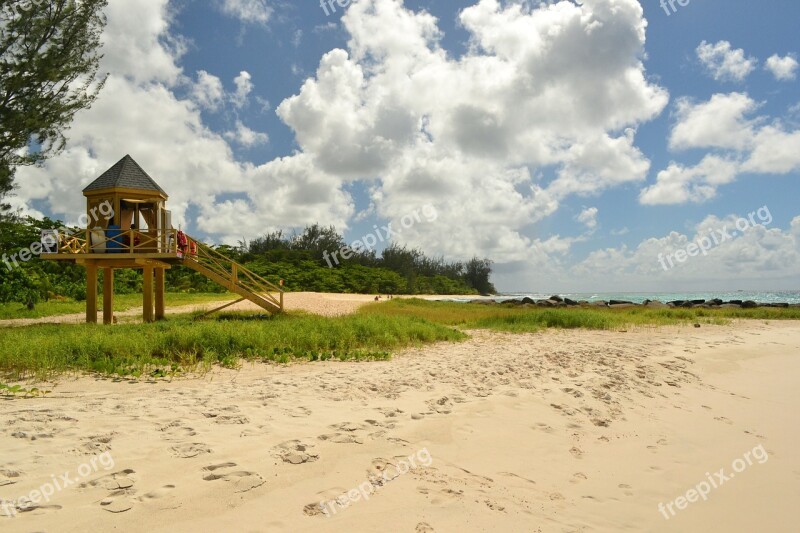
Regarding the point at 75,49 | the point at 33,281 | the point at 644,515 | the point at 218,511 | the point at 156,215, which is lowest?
the point at 644,515

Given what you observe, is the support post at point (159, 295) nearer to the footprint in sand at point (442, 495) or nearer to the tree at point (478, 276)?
the footprint in sand at point (442, 495)

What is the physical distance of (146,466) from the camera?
160 inches

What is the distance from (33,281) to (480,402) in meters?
27.4

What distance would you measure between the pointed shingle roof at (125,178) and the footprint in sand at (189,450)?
635 inches

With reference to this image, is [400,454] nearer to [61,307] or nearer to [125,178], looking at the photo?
[125,178]

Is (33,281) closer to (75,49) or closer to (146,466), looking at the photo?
(75,49)

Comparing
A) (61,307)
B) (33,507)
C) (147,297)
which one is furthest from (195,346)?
(61,307)

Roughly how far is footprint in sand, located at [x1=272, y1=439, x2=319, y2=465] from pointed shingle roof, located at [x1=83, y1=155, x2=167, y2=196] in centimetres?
1646

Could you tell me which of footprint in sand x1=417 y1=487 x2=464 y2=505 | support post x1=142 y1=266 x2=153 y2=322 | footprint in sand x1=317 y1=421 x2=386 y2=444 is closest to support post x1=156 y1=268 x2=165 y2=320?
support post x1=142 y1=266 x2=153 y2=322

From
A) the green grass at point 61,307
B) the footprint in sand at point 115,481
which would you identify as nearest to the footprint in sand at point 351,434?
the footprint in sand at point 115,481

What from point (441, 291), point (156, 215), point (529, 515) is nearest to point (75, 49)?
point (156, 215)

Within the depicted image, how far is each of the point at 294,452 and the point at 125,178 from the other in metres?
17.1

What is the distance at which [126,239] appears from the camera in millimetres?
18297

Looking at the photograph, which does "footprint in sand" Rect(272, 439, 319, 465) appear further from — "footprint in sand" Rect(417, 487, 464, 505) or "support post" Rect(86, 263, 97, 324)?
"support post" Rect(86, 263, 97, 324)
